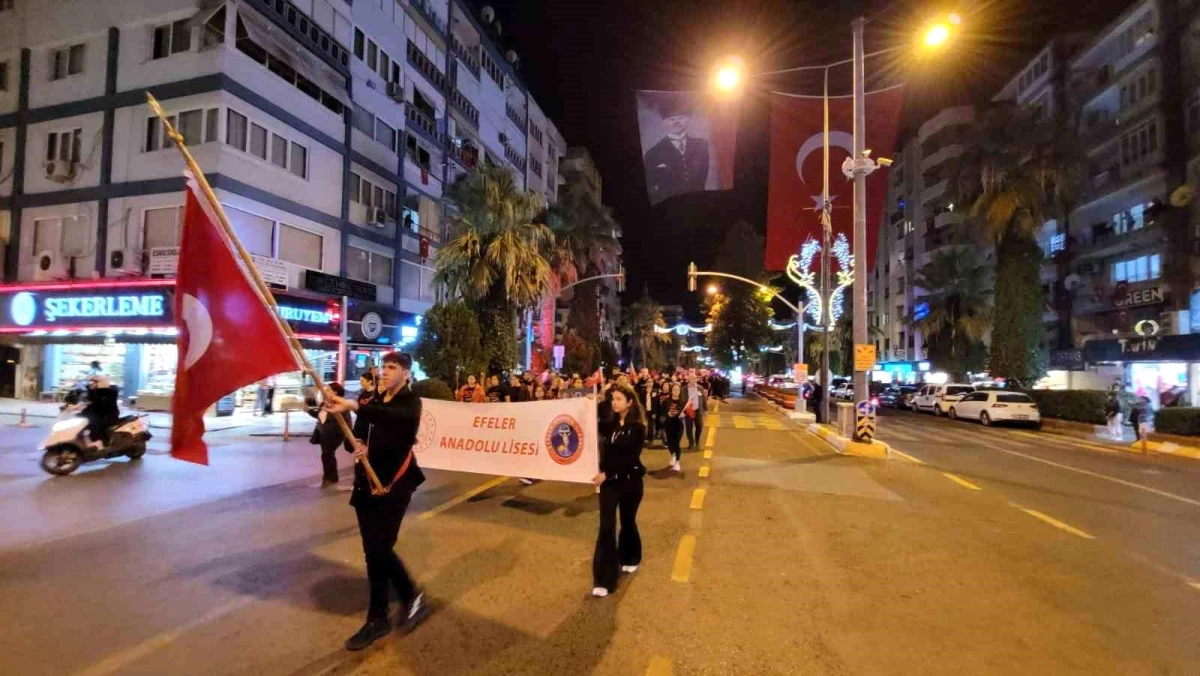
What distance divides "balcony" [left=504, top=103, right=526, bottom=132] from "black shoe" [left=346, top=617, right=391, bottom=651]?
4669 cm

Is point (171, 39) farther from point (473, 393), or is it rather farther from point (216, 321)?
point (216, 321)

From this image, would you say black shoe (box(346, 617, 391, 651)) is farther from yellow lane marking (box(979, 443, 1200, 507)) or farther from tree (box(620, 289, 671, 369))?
tree (box(620, 289, 671, 369))

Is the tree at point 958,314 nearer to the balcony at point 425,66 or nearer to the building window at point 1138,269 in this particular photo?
the building window at point 1138,269

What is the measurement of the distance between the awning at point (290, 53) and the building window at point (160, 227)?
613cm

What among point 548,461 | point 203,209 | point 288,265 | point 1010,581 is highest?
point 288,265

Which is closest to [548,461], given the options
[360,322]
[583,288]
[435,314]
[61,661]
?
[61,661]

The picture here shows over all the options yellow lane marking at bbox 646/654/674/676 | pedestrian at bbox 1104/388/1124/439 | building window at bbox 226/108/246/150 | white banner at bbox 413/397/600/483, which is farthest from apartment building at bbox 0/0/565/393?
pedestrian at bbox 1104/388/1124/439

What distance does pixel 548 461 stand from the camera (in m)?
8.88

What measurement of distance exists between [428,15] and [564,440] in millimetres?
32275

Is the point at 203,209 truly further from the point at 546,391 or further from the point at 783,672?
the point at 546,391

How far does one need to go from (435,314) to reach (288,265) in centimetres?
656

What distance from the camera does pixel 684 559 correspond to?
6.65 metres

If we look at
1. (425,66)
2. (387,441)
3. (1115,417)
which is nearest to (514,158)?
(425,66)

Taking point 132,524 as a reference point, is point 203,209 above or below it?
above
